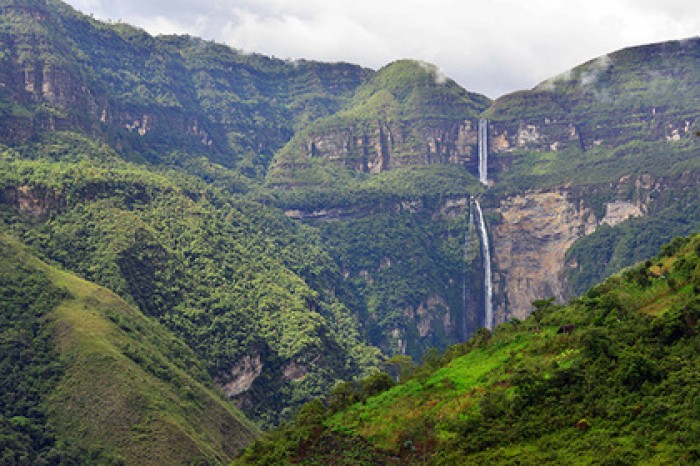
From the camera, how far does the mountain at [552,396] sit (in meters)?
46.3

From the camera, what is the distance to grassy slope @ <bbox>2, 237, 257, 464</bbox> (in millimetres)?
89500

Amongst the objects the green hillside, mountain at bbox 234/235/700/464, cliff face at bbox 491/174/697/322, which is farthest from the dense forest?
cliff face at bbox 491/174/697/322

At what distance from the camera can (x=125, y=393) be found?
9219 cm

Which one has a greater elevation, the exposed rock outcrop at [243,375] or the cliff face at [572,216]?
the cliff face at [572,216]

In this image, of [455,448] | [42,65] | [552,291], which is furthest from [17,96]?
[455,448]

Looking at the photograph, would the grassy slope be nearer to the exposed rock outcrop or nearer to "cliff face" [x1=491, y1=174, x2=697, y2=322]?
the exposed rock outcrop

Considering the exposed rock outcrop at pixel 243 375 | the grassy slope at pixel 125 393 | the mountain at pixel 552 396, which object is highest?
the mountain at pixel 552 396

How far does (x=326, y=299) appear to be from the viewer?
190 m

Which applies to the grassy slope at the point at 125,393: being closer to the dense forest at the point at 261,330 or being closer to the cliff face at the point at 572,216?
the dense forest at the point at 261,330

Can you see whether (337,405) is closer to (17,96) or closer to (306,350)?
(306,350)

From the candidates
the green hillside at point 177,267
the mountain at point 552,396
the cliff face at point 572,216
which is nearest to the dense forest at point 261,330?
the mountain at point 552,396

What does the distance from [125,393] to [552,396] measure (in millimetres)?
51829

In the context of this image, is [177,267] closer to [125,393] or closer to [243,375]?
[243,375]

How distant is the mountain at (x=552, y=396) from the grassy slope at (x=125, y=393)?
2215cm
